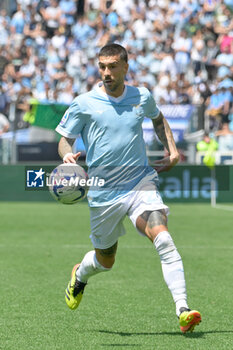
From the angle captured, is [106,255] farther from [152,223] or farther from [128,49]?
[128,49]

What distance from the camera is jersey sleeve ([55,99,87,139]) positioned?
6.16m

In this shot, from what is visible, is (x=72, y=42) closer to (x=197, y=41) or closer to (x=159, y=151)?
(x=197, y=41)

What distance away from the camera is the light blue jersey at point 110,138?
20.0ft

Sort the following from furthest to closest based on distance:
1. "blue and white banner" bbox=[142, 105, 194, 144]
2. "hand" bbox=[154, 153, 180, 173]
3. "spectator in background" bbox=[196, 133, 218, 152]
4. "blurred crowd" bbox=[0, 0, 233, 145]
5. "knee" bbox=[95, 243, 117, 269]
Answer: "blurred crowd" bbox=[0, 0, 233, 145] < "blue and white banner" bbox=[142, 105, 194, 144] < "spectator in background" bbox=[196, 133, 218, 152] < "knee" bbox=[95, 243, 117, 269] < "hand" bbox=[154, 153, 180, 173]

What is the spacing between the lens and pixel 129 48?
2478 centimetres

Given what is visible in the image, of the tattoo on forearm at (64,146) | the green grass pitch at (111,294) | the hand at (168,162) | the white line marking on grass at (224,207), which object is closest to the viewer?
the green grass pitch at (111,294)

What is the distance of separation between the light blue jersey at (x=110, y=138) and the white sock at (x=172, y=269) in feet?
1.94

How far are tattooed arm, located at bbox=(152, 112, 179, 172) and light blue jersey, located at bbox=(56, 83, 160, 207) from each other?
0.21 m

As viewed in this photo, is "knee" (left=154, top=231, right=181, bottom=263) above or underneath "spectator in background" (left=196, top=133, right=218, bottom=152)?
above

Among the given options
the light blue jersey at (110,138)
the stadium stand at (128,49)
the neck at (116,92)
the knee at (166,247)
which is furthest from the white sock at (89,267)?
the stadium stand at (128,49)

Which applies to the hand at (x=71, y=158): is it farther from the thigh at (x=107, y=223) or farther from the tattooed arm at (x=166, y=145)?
the tattooed arm at (x=166, y=145)

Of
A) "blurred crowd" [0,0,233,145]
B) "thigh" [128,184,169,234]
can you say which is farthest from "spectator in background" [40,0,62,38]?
"thigh" [128,184,169,234]

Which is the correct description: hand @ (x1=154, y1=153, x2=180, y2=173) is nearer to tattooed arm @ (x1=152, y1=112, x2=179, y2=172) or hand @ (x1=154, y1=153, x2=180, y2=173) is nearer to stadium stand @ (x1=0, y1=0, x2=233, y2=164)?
tattooed arm @ (x1=152, y1=112, x2=179, y2=172)

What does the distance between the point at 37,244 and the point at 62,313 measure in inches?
237
